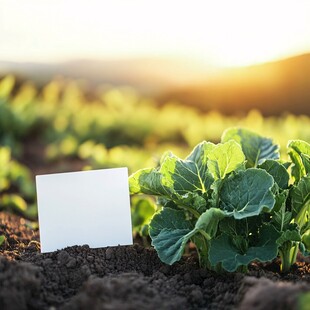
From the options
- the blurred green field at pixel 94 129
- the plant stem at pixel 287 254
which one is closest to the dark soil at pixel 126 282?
the plant stem at pixel 287 254

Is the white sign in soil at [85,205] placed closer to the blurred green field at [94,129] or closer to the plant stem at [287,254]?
the plant stem at [287,254]

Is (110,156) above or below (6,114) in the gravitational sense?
below

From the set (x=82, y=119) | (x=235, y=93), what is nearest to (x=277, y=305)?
(x=82, y=119)

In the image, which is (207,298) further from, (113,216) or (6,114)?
(6,114)

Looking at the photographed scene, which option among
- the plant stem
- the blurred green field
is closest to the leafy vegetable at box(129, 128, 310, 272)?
the plant stem

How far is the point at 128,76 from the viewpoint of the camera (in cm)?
698

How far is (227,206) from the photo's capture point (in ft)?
7.09

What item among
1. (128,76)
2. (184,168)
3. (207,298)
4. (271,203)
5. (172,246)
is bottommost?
(207,298)

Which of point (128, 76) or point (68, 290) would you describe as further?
point (128, 76)

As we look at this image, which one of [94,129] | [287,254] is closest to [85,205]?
[287,254]

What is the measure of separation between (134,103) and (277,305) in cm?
459

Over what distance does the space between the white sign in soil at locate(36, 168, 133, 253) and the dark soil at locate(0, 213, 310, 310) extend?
68mm

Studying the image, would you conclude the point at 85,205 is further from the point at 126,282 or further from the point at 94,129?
the point at 94,129

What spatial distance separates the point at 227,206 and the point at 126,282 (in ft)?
1.76
